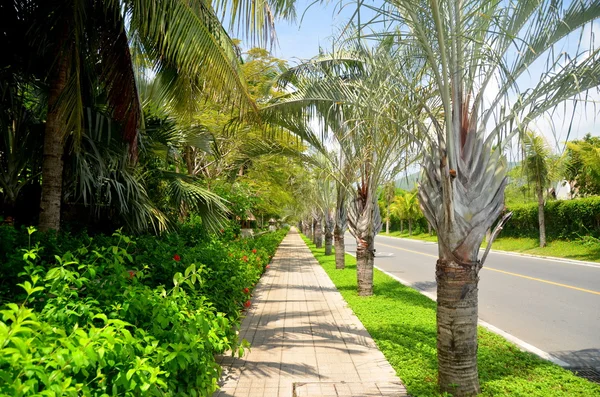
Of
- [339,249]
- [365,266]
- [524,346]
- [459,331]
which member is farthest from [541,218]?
[459,331]

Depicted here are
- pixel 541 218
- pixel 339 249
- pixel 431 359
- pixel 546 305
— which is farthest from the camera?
pixel 541 218

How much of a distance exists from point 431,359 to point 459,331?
1.32 metres

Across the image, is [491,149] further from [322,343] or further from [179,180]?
[179,180]

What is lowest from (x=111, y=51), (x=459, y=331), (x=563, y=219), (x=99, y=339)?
(x=459, y=331)

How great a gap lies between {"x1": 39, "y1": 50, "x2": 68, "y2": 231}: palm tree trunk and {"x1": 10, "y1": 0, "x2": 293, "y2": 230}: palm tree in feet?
0.04

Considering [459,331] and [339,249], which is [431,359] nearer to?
[459,331]

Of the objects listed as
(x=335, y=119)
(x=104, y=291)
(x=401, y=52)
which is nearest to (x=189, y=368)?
(x=104, y=291)

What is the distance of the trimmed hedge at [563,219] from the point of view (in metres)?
22.4

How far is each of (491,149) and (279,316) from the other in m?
4.74

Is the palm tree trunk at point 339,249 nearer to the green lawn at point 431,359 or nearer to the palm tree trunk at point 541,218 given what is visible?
the green lawn at point 431,359

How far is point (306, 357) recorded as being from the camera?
528 centimetres

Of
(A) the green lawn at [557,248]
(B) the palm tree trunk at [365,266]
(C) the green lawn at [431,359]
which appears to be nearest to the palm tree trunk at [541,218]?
(A) the green lawn at [557,248]

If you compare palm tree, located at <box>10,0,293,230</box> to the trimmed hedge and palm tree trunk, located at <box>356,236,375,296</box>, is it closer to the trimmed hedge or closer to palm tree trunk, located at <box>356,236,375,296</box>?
palm tree trunk, located at <box>356,236,375,296</box>

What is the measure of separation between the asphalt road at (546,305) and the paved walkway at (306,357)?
8.31 feet
